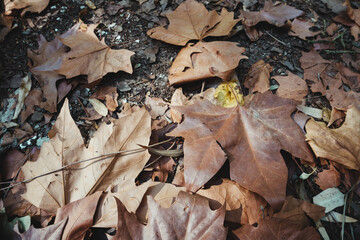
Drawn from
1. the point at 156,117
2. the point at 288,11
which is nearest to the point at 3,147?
the point at 156,117

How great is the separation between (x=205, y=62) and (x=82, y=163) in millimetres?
952

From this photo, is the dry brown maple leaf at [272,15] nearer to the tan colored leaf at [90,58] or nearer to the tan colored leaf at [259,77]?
the tan colored leaf at [259,77]

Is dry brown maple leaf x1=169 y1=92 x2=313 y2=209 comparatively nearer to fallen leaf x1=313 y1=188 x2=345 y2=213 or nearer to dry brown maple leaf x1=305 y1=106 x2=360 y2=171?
dry brown maple leaf x1=305 y1=106 x2=360 y2=171

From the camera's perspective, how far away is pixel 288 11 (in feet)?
6.15

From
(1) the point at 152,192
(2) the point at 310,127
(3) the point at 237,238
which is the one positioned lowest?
(3) the point at 237,238

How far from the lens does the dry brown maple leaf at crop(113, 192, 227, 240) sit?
100 centimetres

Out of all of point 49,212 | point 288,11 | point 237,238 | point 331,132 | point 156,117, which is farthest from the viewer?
point 288,11

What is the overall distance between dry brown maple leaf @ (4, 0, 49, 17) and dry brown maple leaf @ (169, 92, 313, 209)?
1468 millimetres

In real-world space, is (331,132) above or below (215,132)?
below

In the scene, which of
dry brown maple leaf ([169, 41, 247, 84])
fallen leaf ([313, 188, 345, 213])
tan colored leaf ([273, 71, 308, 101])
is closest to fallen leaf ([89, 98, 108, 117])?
dry brown maple leaf ([169, 41, 247, 84])

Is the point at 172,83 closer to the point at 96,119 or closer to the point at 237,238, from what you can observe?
the point at 96,119

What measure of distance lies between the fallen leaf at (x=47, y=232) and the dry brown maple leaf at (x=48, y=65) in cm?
72

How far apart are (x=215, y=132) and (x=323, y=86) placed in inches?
36.7

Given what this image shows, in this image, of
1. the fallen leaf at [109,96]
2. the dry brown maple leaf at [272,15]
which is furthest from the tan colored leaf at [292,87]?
the fallen leaf at [109,96]
